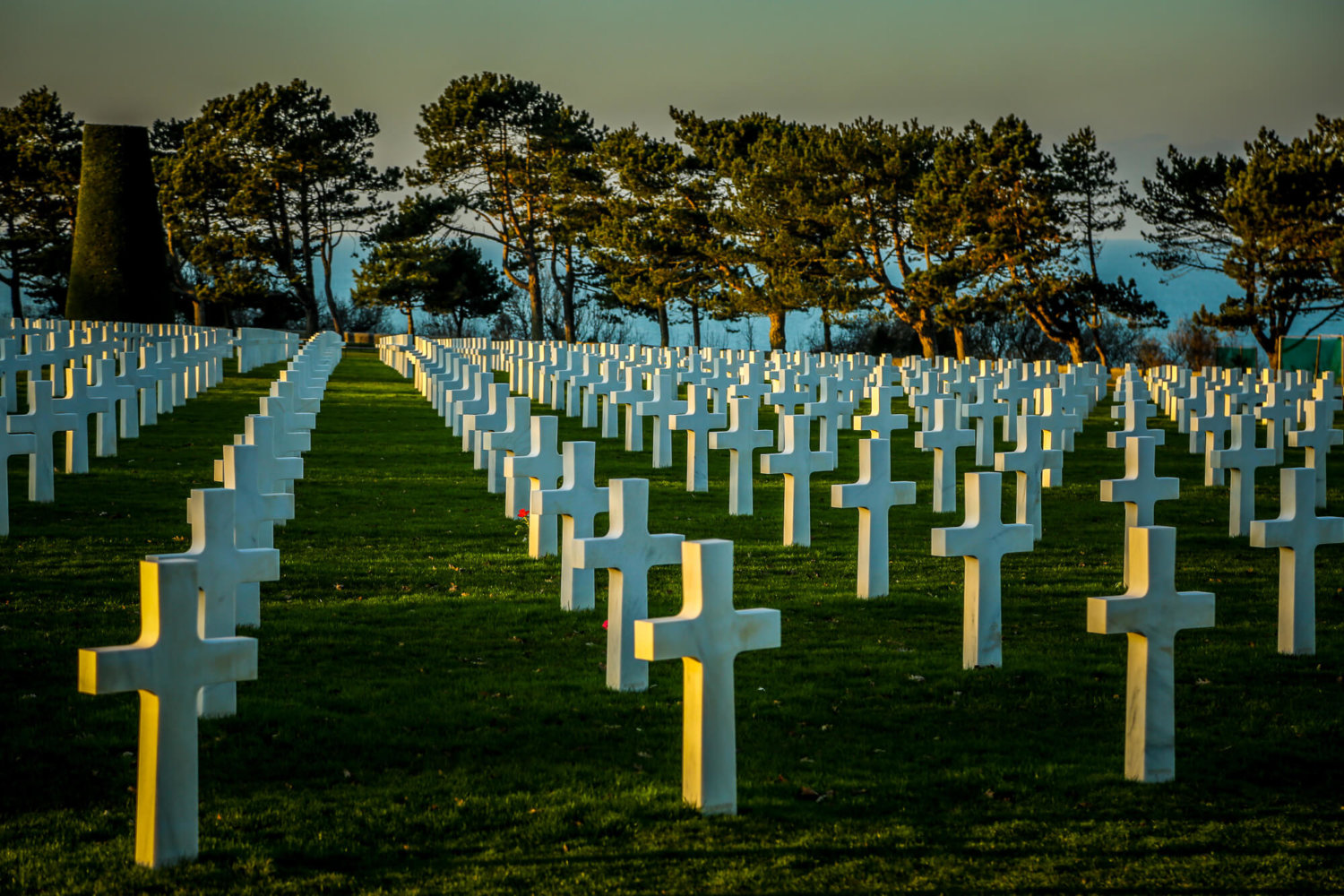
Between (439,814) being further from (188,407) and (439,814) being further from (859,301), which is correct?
(859,301)

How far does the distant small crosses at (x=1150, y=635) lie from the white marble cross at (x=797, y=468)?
466 cm

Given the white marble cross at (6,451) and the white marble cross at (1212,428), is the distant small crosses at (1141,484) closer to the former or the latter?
the white marble cross at (1212,428)

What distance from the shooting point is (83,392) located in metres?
12.1

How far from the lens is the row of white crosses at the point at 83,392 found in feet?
34.1

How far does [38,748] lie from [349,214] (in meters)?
63.0

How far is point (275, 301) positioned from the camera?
234 ft

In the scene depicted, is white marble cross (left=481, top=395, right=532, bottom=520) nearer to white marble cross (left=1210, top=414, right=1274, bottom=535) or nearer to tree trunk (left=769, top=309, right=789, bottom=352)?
white marble cross (left=1210, top=414, right=1274, bottom=535)

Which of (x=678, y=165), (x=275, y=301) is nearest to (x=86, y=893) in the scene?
(x=678, y=165)

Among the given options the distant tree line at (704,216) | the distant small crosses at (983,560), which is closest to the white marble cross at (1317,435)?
the distant small crosses at (983,560)

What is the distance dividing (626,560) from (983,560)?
5.47 ft

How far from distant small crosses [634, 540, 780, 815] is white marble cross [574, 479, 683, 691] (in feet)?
4.06

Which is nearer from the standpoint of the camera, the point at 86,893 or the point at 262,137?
the point at 86,893

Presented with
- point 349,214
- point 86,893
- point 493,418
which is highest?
point 349,214

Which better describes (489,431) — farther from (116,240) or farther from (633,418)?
(116,240)
